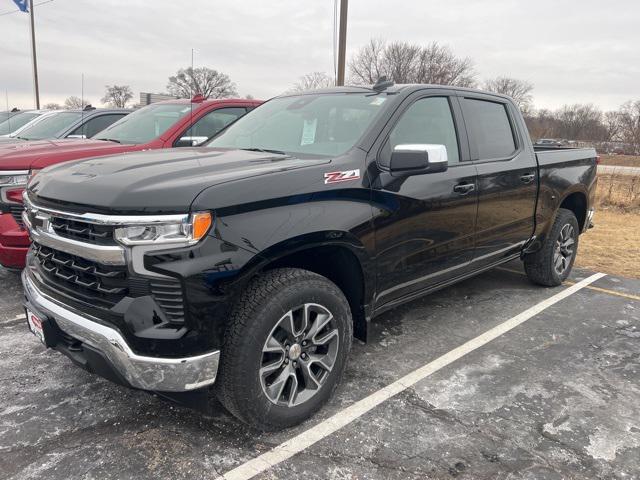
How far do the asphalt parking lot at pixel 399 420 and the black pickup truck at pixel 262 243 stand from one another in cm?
32

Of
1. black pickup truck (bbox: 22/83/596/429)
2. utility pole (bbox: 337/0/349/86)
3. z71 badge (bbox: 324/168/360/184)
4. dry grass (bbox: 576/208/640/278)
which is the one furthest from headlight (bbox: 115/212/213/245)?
utility pole (bbox: 337/0/349/86)

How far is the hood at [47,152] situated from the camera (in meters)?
4.41

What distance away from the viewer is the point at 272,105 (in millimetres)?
4086

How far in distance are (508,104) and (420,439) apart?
10.6 ft

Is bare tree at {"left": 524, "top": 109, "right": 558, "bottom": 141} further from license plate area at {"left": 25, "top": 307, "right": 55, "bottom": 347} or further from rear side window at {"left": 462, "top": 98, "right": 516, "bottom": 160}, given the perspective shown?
license plate area at {"left": 25, "top": 307, "right": 55, "bottom": 347}

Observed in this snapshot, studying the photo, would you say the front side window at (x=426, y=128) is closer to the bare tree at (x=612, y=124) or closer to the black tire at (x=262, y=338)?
the black tire at (x=262, y=338)

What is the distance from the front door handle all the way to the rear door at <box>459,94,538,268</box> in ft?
0.38

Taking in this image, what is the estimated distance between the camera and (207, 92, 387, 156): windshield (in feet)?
10.5

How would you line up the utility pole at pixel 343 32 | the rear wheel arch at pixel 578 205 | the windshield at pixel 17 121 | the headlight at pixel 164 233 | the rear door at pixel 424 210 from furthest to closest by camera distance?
the utility pole at pixel 343 32
the windshield at pixel 17 121
the rear wheel arch at pixel 578 205
the rear door at pixel 424 210
the headlight at pixel 164 233

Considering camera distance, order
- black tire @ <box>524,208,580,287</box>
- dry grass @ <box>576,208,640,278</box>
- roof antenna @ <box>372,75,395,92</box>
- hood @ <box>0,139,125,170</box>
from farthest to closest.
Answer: dry grass @ <box>576,208,640,278</box>, black tire @ <box>524,208,580,287</box>, hood @ <box>0,139,125,170</box>, roof antenna @ <box>372,75,395,92</box>

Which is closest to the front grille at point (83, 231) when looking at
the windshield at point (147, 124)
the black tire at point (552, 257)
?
the windshield at point (147, 124)

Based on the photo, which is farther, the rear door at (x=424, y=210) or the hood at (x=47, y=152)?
the hood at (x=47, y=152)

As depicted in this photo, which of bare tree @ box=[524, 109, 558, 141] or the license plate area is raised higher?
bare tree @ box=[524, 109, 558, 141]

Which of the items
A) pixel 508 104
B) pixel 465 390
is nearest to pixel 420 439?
pixel 465 390
